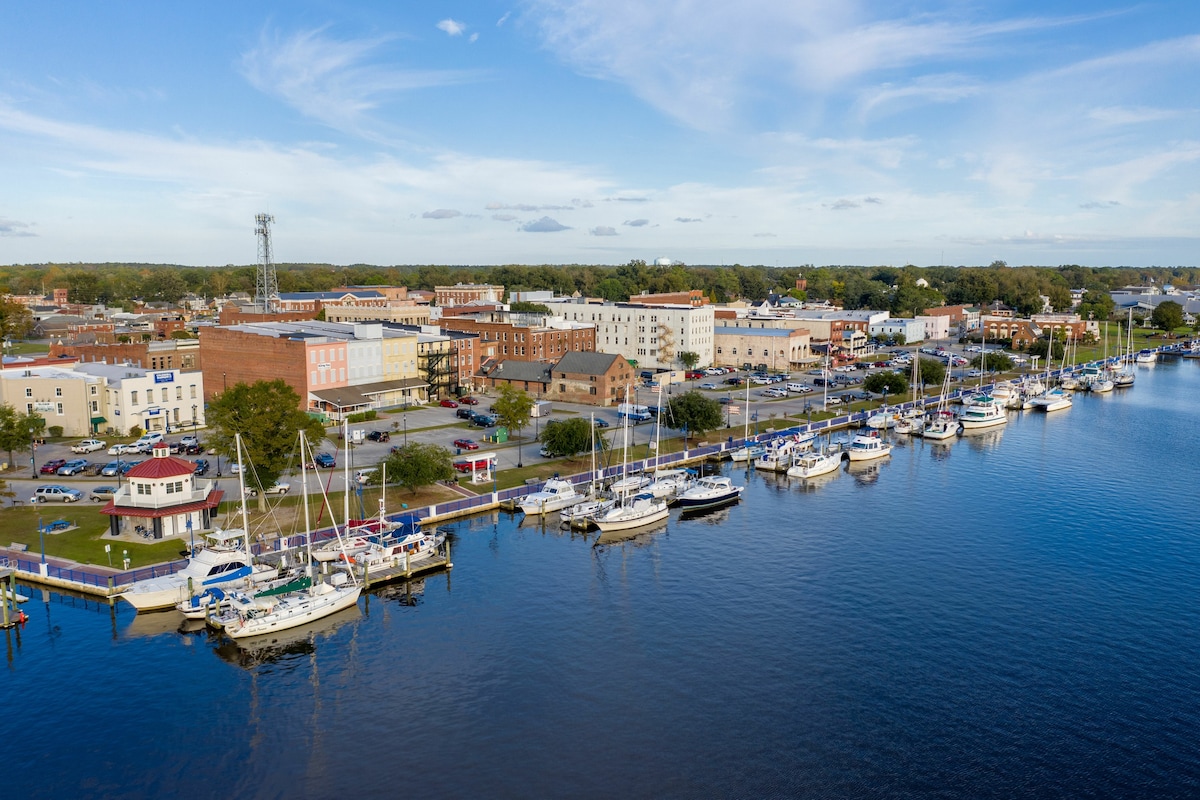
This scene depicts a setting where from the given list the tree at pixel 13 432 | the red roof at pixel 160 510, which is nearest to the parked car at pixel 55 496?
the red roof at pixel 160 510

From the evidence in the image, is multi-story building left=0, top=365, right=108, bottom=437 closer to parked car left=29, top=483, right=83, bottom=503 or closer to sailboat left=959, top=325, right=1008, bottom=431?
parked car left=29, top=483, right=83, bottom=503

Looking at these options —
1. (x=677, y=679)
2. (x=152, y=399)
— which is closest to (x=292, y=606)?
(x=677, y=679)

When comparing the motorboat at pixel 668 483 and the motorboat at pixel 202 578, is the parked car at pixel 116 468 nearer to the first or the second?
the motorboat at pixel 202 578

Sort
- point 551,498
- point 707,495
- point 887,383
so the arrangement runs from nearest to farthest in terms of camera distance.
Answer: point 551,498 → point 707,495 → point 887,383

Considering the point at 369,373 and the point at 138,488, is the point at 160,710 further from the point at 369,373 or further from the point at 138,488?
the point at 369,373

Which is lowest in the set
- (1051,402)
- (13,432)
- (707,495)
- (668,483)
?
(707,495)

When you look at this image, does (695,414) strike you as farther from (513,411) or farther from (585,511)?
(585,511)

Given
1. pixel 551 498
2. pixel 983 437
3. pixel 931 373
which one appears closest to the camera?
pixel 551 498
